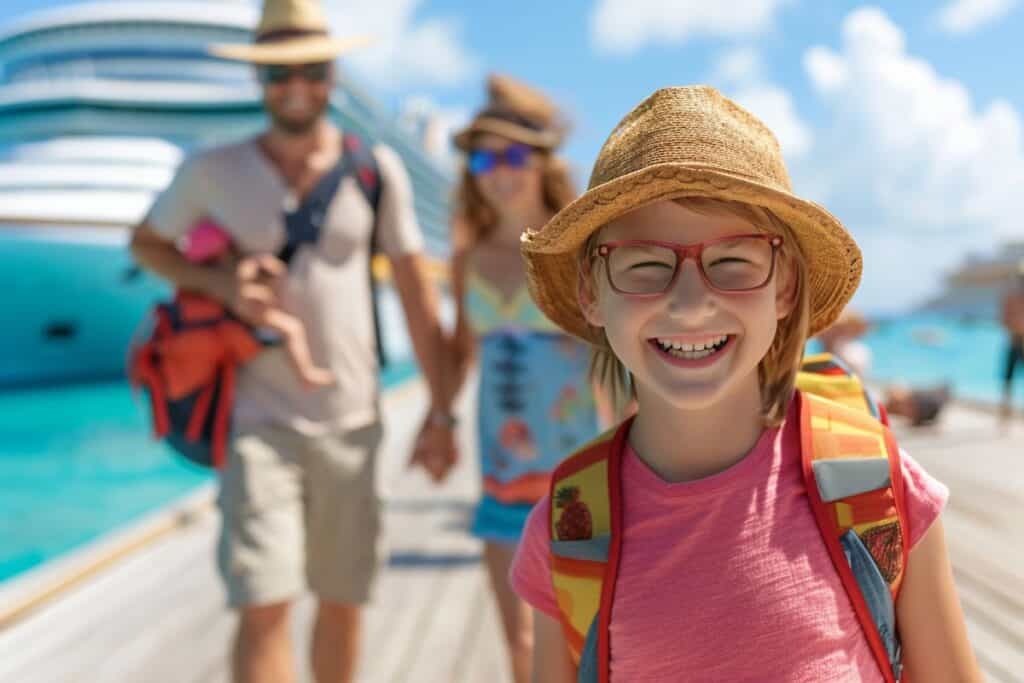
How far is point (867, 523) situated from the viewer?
0.98 meters

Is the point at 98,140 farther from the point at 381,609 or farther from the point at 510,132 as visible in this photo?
the point at 510,132

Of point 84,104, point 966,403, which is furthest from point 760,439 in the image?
point 84,104

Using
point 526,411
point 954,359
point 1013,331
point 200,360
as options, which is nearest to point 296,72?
point 200,360

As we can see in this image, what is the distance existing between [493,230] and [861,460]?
164cm

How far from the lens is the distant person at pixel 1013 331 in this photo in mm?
6492

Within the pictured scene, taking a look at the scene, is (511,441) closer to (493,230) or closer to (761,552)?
(493,230)

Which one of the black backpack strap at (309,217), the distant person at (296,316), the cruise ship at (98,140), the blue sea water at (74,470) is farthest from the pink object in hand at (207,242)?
the cruise ship at (98,140)

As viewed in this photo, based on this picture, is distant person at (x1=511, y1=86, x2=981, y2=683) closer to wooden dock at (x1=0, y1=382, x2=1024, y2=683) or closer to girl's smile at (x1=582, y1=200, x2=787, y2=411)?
girl's smile at (x1=582, y1=200, x2=787, y2=411)

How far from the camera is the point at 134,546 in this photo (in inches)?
165

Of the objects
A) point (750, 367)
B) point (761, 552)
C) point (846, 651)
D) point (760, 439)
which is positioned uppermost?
point (750, 367)

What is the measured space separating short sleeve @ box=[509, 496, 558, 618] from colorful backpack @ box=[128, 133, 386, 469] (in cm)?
125

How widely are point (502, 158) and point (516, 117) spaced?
5.5 inches

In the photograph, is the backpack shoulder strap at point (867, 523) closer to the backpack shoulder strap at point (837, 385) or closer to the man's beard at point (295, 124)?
the backpack shoulder strap at point (837, 385)

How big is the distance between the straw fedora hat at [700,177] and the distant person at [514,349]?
39.4 inches
